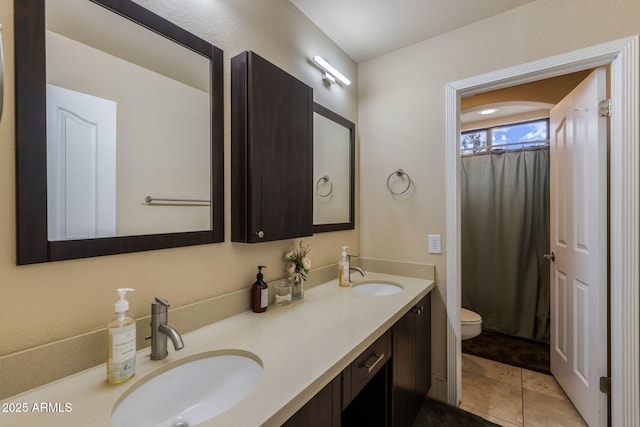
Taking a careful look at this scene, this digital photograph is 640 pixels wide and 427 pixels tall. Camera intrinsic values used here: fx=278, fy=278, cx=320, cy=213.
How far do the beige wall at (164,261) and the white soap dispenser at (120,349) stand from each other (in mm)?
158

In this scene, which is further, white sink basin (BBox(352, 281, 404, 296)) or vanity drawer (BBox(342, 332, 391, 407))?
white sink basin (BBox(352, 281, 404, 296))

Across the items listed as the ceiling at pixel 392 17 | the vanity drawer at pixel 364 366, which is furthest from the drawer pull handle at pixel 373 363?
the ceiling at pixel 392 17

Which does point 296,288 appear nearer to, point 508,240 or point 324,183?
point 324,183

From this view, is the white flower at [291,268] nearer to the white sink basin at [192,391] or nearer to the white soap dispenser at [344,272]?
the white soap dispenser at [344,272]

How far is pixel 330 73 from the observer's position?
5.97ft

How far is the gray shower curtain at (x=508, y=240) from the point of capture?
267cm

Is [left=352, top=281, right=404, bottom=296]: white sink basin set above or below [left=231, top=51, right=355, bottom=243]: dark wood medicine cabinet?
below

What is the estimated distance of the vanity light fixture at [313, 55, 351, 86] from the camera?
5.56 feet

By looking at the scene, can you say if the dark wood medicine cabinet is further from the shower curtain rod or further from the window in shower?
the window in shower

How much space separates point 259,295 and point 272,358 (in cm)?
42

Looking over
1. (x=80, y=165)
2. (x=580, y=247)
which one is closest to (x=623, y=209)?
(x=580, y=247)

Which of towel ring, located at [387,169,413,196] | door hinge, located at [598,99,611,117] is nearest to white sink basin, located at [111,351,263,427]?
towel ring, located at [387,169,413,196]

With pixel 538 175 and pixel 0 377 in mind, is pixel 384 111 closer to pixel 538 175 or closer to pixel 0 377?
pixel 538 175

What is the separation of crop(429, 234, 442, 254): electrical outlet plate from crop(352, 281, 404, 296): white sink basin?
33cm
